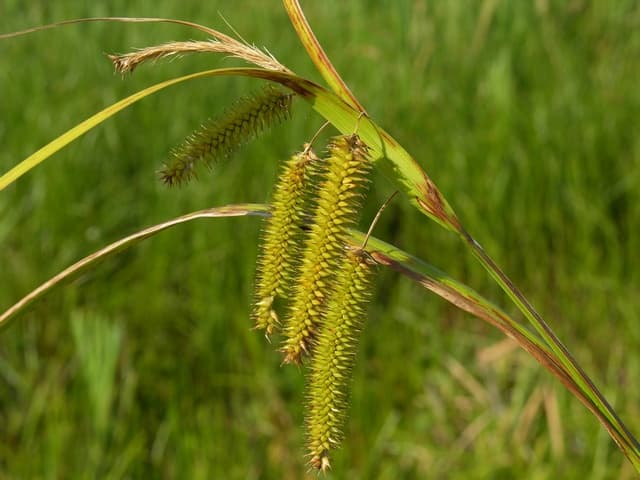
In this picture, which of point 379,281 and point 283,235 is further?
point 379,281

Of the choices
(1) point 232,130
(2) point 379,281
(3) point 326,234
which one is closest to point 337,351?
(3) point 326,234

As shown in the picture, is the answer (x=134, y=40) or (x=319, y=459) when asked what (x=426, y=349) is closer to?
(x=134, y=40)

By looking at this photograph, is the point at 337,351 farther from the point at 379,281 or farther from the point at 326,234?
the point at 379,281

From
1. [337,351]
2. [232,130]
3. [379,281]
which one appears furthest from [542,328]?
[379,281]

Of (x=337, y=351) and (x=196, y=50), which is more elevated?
(x=196, y=50)

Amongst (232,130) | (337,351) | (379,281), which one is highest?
(232,130)

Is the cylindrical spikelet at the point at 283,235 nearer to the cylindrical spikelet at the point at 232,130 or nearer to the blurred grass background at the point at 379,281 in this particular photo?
the cylindrical spikelet at the point at 232,130

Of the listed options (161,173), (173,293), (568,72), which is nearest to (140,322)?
(173,293)
